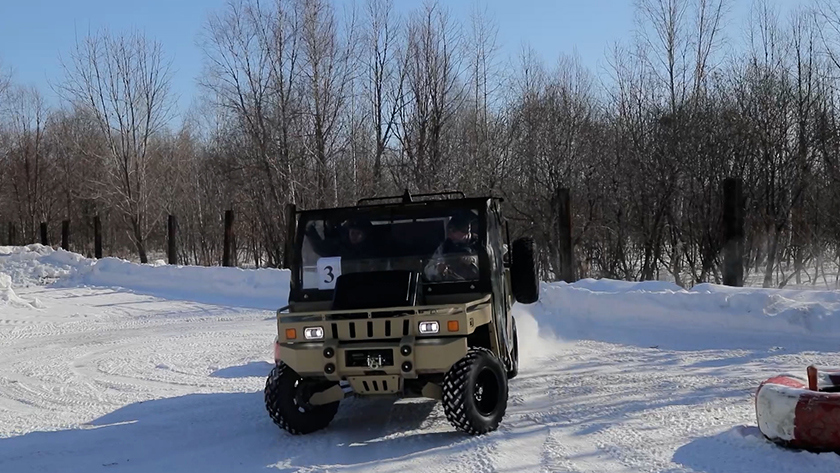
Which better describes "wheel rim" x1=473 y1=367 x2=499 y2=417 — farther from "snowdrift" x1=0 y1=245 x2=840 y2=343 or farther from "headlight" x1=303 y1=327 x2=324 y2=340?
"snowdrift" x1=0 y1=245 x2=840 y2=343

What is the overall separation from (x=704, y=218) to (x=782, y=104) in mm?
4909

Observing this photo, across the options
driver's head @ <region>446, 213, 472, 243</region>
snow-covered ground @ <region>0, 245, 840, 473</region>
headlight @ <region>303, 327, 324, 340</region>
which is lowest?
snow-covered ground @ <region>0, 245, 840, 473</region>

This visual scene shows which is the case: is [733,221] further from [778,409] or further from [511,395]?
[778,409]

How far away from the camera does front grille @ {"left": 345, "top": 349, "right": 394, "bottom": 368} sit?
6.70 metres

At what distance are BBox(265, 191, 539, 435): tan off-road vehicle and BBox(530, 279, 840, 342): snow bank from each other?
5.51m

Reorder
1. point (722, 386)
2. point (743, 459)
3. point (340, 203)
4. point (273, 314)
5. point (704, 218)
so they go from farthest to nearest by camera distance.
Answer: point (340, 203), point (704, 218), point (273, 314), point (722, 386), point (743, 459)

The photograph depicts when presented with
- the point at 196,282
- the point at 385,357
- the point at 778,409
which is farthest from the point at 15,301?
the point at 778,409

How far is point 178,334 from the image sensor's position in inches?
604

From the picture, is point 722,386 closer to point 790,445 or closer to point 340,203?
point 790,445

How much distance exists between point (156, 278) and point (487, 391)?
67.7 ft

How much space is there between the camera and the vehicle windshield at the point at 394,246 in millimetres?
7602

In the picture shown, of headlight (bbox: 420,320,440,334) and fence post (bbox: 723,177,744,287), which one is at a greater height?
fence post (bbox: 723,177,744,287)

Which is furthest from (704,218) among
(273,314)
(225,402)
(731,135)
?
(225,402)

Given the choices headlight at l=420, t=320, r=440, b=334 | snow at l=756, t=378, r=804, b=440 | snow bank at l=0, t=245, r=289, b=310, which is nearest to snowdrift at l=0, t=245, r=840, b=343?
snow bank at l=0, t=245, r=289, b=310
